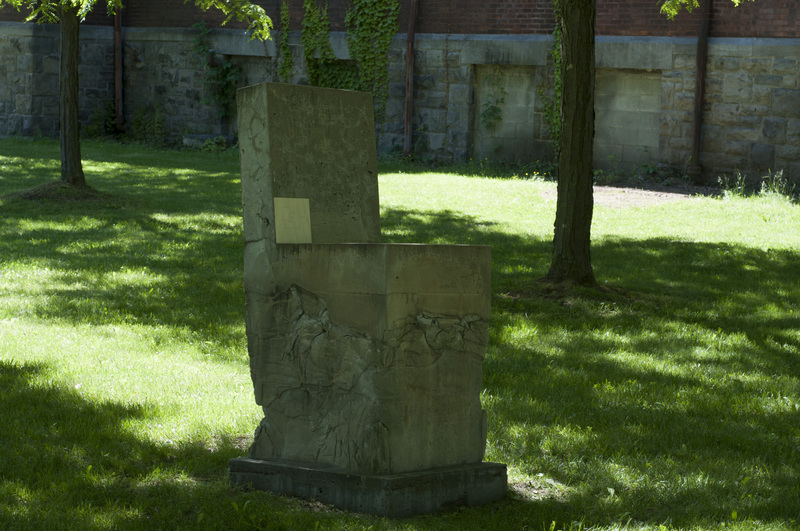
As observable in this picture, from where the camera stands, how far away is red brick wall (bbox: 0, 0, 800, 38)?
15008 millimetres

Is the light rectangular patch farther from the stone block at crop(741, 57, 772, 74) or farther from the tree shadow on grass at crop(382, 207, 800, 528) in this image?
the stone block at crop(741, 57, 772, 74)

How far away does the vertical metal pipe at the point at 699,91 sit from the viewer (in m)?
15.4

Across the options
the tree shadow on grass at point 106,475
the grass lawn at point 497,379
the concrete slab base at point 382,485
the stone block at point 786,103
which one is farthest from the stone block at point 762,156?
the tree shadow on grass at point 106,475

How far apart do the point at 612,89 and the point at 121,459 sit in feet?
47.4

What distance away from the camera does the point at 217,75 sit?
2061 centimetres

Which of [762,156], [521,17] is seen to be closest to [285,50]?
[521,17]

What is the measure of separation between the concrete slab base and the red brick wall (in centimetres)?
1349

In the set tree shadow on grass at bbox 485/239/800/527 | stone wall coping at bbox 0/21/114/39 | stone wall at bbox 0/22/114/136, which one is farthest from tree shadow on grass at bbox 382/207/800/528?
stone wall coping at bbox 0/21/114/39

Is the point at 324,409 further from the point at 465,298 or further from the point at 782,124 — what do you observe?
the point at 782,124

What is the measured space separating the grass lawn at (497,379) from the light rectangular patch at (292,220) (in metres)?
1.18

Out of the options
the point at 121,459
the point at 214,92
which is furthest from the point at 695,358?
the point at 214,92

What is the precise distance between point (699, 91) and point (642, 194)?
2379 mm

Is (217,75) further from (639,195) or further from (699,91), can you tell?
(699,91)

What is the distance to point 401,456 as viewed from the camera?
12.3ft
